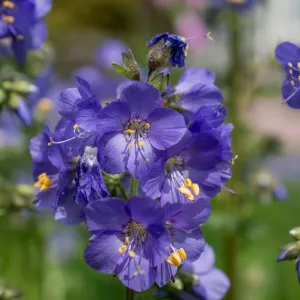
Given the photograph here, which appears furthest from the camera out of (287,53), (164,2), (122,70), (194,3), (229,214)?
(194,3)

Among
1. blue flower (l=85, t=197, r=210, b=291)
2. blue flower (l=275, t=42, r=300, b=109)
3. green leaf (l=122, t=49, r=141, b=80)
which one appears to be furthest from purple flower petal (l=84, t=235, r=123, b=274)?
blue flower (l=275, t=42, r=300, b=109)

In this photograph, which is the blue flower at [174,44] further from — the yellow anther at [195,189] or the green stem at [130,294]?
the green stem at [130,294]

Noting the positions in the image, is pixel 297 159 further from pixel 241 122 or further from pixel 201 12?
pixel 241 122

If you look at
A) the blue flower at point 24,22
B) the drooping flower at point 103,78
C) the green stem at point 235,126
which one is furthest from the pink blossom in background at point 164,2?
the blue flower at point 24,22

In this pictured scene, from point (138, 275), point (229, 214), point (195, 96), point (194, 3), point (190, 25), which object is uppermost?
point (195, 96)

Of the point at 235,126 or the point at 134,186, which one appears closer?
the point at 134,186

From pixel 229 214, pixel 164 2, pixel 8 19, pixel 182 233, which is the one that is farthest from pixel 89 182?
pixel 164 2

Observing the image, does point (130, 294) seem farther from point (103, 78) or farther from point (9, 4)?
point (103, 78)
